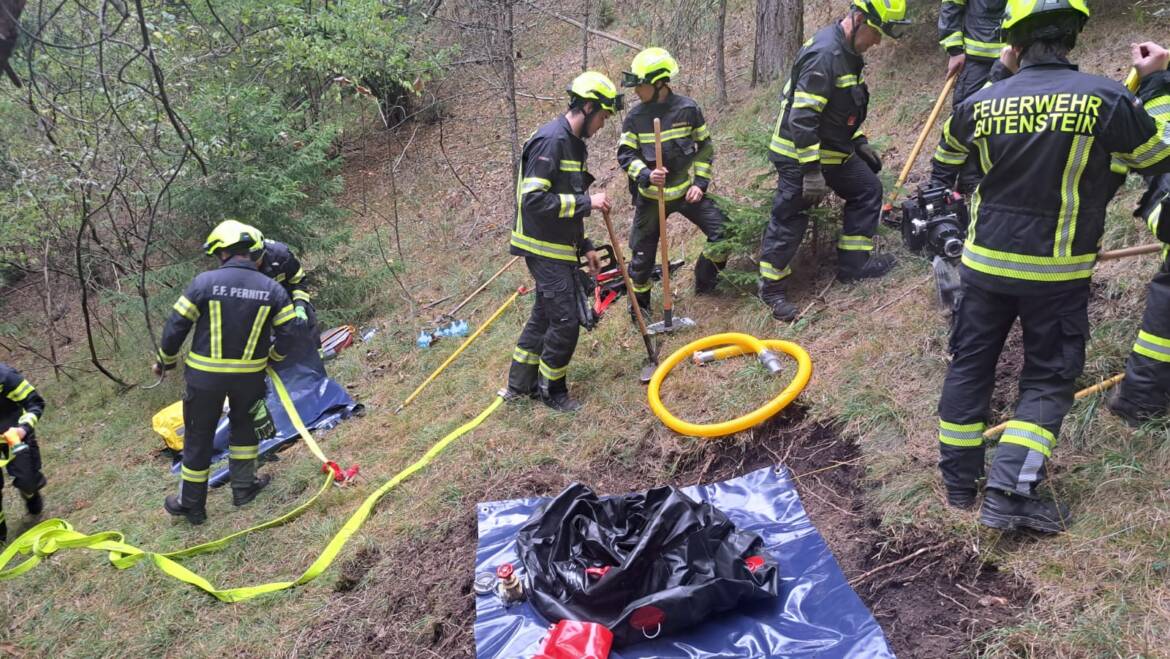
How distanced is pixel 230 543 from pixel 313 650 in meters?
1.78

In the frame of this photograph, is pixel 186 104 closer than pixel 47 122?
No

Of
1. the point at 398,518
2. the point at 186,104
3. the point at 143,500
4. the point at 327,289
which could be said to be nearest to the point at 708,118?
the point at 327,289

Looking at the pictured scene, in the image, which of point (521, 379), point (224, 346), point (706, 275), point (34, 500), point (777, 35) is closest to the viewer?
point (224, 346)

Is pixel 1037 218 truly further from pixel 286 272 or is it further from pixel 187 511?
pixel 286 272

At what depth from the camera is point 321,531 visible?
502 cm

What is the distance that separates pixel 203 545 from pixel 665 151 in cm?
451

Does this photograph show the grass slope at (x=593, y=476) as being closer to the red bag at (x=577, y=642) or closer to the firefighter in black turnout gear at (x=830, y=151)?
the firefighter in black turnout gear at (x=830, y=151)

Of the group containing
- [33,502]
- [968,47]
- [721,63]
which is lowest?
[33,502]

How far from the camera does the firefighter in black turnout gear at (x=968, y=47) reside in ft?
18.0

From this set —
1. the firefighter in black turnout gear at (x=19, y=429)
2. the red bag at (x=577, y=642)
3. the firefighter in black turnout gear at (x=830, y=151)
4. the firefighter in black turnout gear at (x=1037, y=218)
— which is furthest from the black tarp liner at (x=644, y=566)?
the firefighter in black turnout gear at (x=19, y=429)

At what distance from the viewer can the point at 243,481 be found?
5.87 m

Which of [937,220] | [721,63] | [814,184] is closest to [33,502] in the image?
[814,184]

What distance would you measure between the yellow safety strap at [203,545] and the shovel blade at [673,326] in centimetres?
143

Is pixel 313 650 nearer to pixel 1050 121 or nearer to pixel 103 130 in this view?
pixel 1050 121
